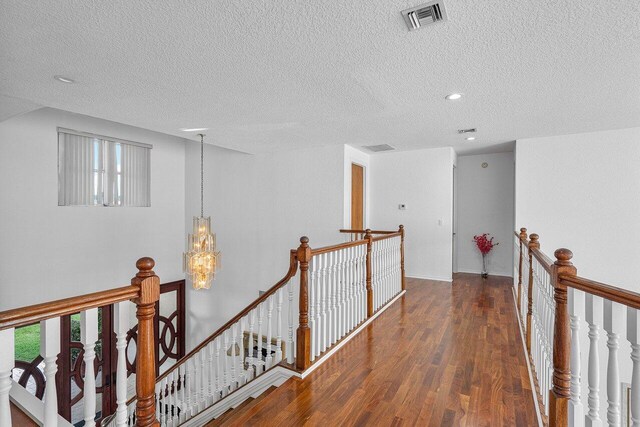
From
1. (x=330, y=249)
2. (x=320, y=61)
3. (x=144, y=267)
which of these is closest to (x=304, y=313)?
(x=330, y=249)

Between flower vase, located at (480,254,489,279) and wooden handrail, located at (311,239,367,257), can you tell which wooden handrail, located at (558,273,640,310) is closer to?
wooden handrail, located at (311,239,367,257)

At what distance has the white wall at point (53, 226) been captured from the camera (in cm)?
492

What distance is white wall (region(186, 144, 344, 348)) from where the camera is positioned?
6.04 meters

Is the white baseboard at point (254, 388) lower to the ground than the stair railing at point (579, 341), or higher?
lower

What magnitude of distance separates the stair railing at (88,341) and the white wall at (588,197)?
5.73m

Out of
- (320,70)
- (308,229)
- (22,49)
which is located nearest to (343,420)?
(320,70)

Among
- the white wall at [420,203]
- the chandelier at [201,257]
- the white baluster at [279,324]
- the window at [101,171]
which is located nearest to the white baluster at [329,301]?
the white baluster at [279,324]

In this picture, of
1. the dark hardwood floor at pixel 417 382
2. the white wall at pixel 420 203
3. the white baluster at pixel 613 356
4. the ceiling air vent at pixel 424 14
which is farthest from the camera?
the white wall at pixel 420 203

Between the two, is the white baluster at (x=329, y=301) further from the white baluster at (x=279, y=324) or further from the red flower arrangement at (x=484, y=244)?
the red flower arrangement at (x=484, y=244)

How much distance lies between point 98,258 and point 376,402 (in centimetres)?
590

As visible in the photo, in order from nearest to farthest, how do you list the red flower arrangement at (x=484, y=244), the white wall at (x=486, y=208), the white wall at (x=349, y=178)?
the white wall at (x=349, y=178) → the red flower arrangement at (x=484, y=244) → the white wall at (x=486, y=208)

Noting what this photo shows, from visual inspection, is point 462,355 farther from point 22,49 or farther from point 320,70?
point 22,49

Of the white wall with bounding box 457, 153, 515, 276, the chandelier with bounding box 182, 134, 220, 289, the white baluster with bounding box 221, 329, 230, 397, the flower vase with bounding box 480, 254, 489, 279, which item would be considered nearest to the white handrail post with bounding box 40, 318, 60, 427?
the white baluster with bounding box 221, 329, 230, 397

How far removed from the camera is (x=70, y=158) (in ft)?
18.4
